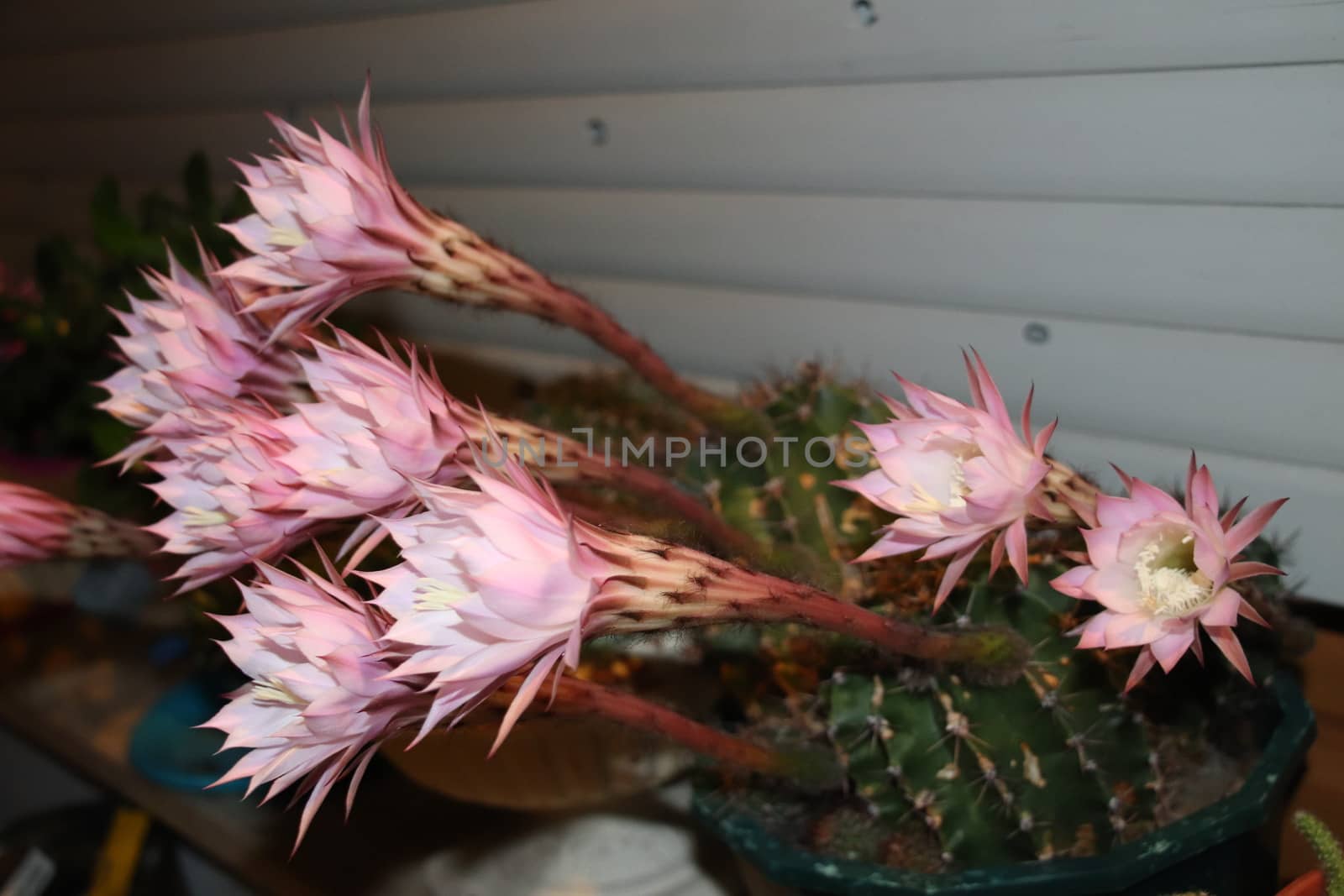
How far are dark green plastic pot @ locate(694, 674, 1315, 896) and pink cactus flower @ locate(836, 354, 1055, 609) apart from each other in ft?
0.50

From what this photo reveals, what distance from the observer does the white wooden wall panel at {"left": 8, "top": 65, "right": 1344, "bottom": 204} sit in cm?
57

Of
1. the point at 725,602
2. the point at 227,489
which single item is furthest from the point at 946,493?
the point at 227,489

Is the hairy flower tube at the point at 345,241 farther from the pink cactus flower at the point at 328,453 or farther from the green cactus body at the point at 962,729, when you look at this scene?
the green cactus body at the point at 962,729

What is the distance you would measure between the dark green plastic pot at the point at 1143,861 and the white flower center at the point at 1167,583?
15cm

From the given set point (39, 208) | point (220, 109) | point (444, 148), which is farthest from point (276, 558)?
point (39, 208)

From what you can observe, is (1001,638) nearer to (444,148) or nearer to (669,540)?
(669,540)

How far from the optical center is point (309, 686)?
0.37m

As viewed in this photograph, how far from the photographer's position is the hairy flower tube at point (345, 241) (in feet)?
1.56

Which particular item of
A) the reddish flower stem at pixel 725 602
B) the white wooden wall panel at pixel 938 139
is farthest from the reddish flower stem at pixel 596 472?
the white wooden wall panel at pixel 938 139

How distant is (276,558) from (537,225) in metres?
0.58

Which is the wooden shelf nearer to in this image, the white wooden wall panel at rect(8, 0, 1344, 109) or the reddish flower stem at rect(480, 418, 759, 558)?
the reddish flower stem at rect(480, 418, 759, 558)

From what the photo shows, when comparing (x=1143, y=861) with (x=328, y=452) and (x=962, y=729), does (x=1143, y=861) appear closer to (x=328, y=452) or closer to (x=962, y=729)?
(x=962, y=729)

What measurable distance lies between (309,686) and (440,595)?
0.07 meters

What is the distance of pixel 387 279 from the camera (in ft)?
1.68
